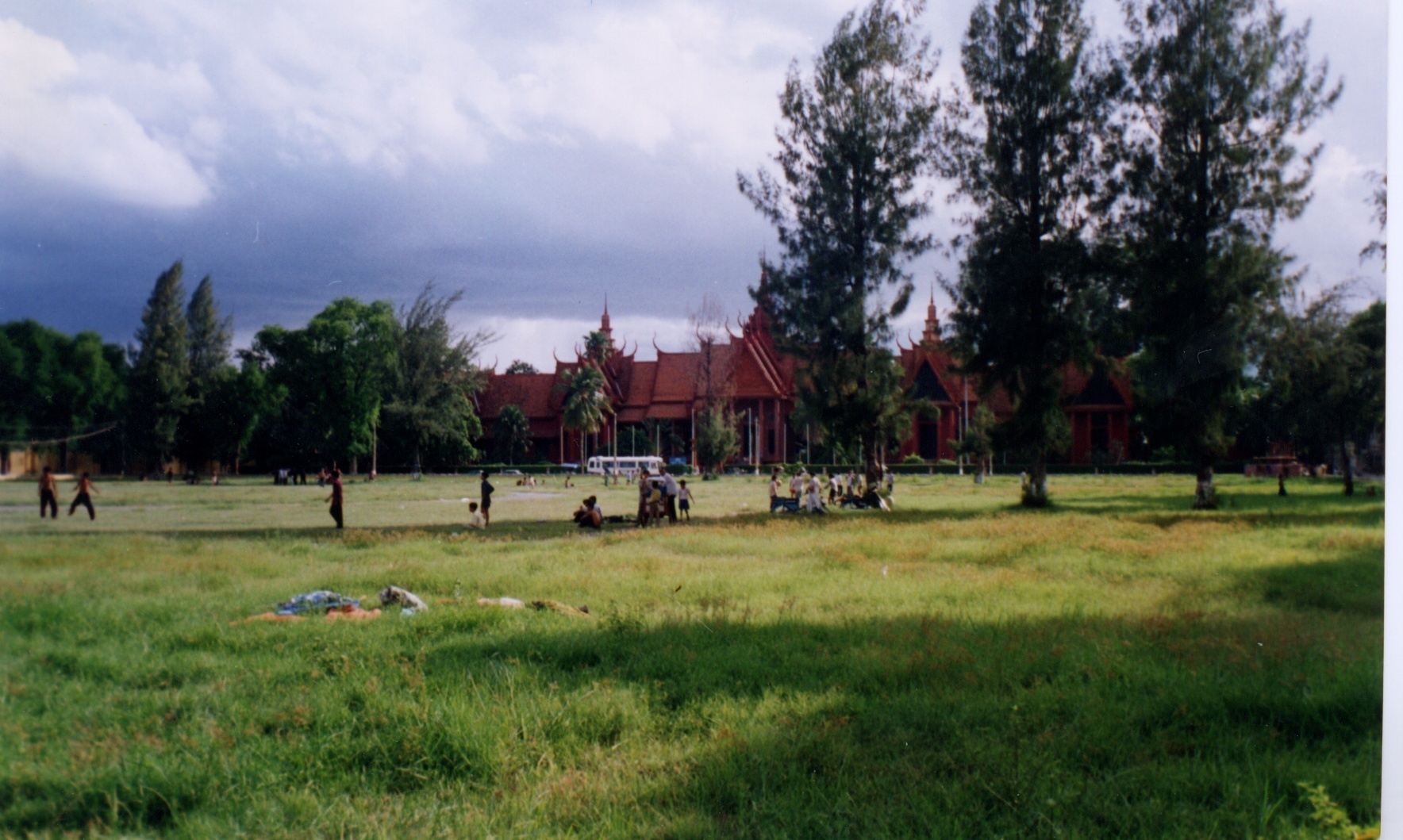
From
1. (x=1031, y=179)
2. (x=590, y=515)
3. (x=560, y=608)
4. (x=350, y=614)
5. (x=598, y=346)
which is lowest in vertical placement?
(x=560, y=608)

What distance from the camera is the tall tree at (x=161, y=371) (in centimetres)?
314

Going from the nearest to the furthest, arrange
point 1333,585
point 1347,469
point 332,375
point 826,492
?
point 332,375, point 1333,585, point 1347,469, point 826,492

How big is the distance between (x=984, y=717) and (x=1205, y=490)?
226 centimetres

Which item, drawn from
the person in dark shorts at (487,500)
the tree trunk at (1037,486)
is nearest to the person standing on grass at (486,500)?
the person in dark shorts at (487,500)

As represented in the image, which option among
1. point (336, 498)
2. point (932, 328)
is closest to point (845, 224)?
point (932, 328)

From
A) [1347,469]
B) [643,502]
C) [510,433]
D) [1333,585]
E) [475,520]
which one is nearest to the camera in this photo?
[1333,585]

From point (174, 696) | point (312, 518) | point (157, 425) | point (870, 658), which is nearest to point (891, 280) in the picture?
point (870, 658)

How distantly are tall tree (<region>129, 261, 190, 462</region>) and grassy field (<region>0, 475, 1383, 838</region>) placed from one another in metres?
0.24

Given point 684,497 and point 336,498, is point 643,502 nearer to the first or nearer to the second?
point 684,497

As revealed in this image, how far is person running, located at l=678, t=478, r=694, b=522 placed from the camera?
15.3ft

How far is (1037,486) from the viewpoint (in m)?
5.12

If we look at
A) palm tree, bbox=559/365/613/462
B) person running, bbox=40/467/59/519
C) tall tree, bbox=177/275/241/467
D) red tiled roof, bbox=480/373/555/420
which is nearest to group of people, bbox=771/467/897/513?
palm tree, bbox=559/365/613/462

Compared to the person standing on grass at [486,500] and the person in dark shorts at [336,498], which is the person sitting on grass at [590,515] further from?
the person in dark shorts at [336,498]

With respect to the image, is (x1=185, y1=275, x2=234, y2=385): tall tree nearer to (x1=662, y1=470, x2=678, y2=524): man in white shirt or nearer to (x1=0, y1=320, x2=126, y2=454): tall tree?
(x1=0, y1=320, x2=126, y2=454): tall tree
